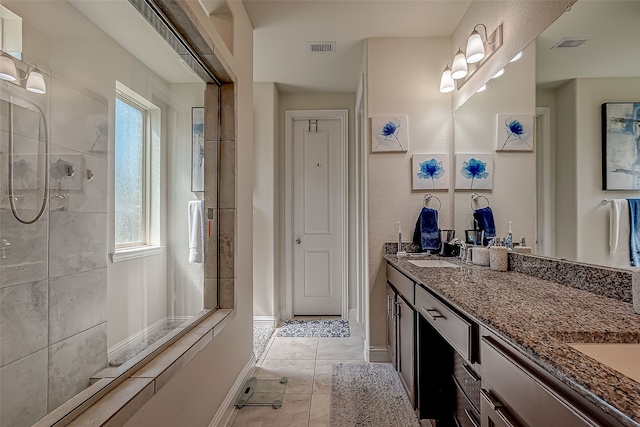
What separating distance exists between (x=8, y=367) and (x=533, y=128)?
238 centimetres

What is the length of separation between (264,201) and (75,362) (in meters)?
2.40

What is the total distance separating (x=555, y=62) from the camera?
4.75ft

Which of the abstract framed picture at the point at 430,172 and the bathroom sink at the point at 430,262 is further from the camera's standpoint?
the abstract framed picture at the point at 430,172

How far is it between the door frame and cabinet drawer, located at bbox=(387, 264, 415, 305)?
140cm

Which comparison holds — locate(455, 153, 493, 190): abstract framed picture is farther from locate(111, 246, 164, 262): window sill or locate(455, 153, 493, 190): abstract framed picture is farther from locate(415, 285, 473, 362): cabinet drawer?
locate(111, 246, 164, 262): window sill

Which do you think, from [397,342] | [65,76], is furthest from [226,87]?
[397,342]

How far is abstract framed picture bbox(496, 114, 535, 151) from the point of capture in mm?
1648

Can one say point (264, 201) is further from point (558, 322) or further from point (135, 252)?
point (558, 322)

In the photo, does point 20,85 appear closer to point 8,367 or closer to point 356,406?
point 8,367

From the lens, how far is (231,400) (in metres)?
1.95

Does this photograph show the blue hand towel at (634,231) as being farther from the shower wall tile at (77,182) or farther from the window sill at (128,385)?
the shower wall tile at (77,182)

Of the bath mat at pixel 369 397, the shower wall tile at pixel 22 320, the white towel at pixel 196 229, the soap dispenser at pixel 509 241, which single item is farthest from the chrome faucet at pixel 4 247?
the soap dispenser at pixel 509 241

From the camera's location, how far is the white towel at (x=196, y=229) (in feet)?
6.59

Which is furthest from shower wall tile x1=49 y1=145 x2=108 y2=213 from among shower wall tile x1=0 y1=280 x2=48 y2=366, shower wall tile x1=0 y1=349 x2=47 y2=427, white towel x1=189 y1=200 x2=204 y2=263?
shower wall tile x1=0 y1=349 x2=47 y2=427
